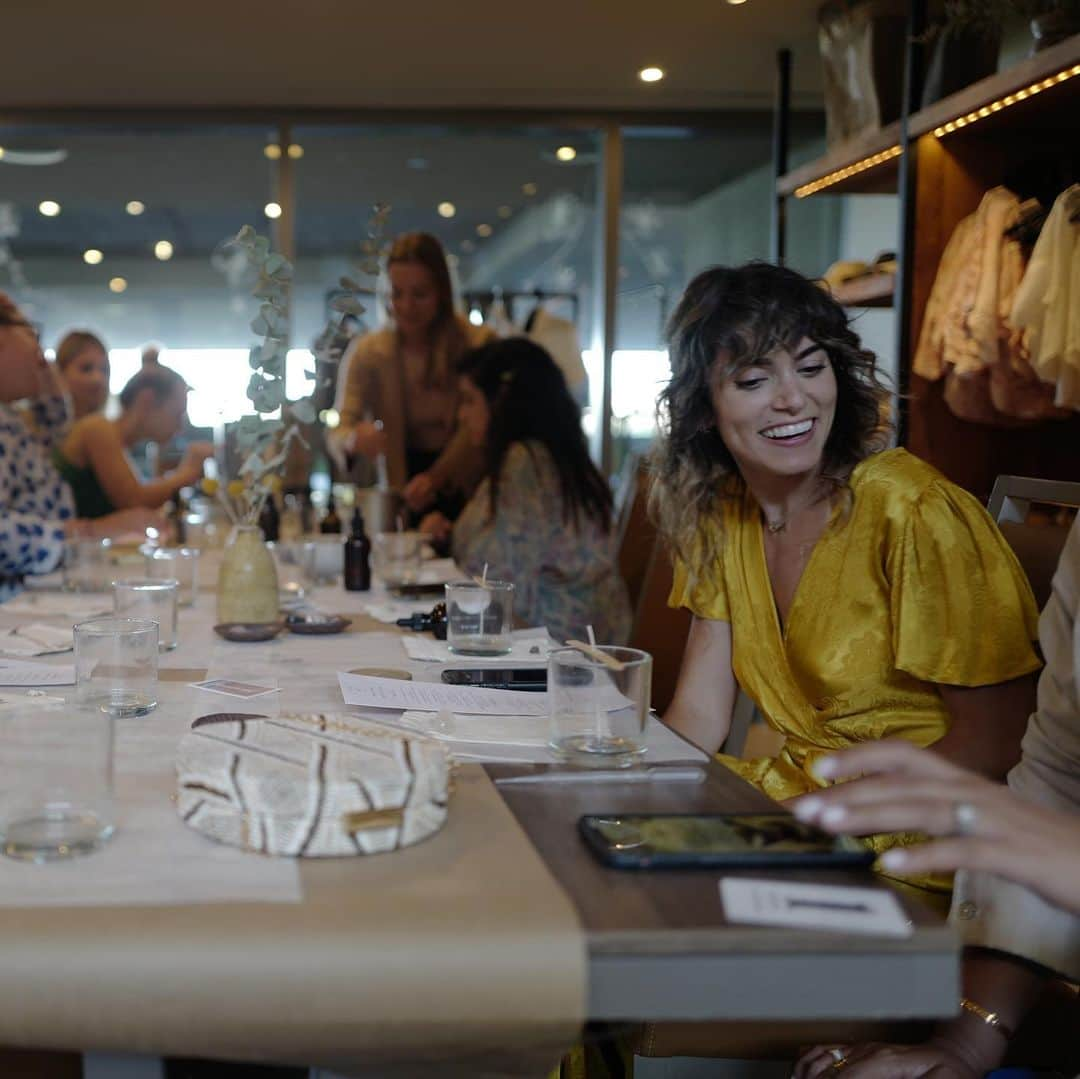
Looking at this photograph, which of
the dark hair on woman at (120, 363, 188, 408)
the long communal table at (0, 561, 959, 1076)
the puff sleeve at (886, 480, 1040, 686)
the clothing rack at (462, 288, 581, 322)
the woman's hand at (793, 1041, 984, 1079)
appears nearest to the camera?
the long communal table at (0, 561, 959, 1076)

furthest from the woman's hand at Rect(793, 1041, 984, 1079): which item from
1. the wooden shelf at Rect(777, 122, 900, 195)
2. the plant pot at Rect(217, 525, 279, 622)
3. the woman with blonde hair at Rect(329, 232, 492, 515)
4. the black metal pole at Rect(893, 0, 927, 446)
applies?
the woman with blonde hair at Rect(329, 232, 492, 515)

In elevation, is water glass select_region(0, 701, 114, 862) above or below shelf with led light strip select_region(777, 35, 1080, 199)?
below

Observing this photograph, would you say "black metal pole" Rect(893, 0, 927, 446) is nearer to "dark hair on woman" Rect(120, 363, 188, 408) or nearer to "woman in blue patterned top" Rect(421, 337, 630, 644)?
"woman in blue patterned top" Rect(421, 337, 630, 644)

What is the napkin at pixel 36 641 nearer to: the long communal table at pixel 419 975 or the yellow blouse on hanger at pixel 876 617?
the yellow blouse on hanger at pixel 876 617

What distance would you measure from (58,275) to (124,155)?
0.72 meters

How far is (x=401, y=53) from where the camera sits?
4.87m

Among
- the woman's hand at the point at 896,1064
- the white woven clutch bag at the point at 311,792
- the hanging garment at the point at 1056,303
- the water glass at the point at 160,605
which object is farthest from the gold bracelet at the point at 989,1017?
the hanging garment at the point at 1056,303

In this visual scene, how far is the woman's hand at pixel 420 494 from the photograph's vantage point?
13.4ft

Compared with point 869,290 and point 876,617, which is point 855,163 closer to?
point 869,290

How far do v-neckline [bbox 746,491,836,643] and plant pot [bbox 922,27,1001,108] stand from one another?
91.5 inches

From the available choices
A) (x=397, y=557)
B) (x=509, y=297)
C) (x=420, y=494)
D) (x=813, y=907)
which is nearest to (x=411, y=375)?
(x=420, y=494)

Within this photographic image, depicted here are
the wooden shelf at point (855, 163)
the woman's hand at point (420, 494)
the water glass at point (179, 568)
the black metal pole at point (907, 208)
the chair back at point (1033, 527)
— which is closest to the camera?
the chair back at point (1033, 527)

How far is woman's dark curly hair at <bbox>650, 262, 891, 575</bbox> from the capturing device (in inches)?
67.6

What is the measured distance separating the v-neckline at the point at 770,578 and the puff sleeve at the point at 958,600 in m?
0.13
